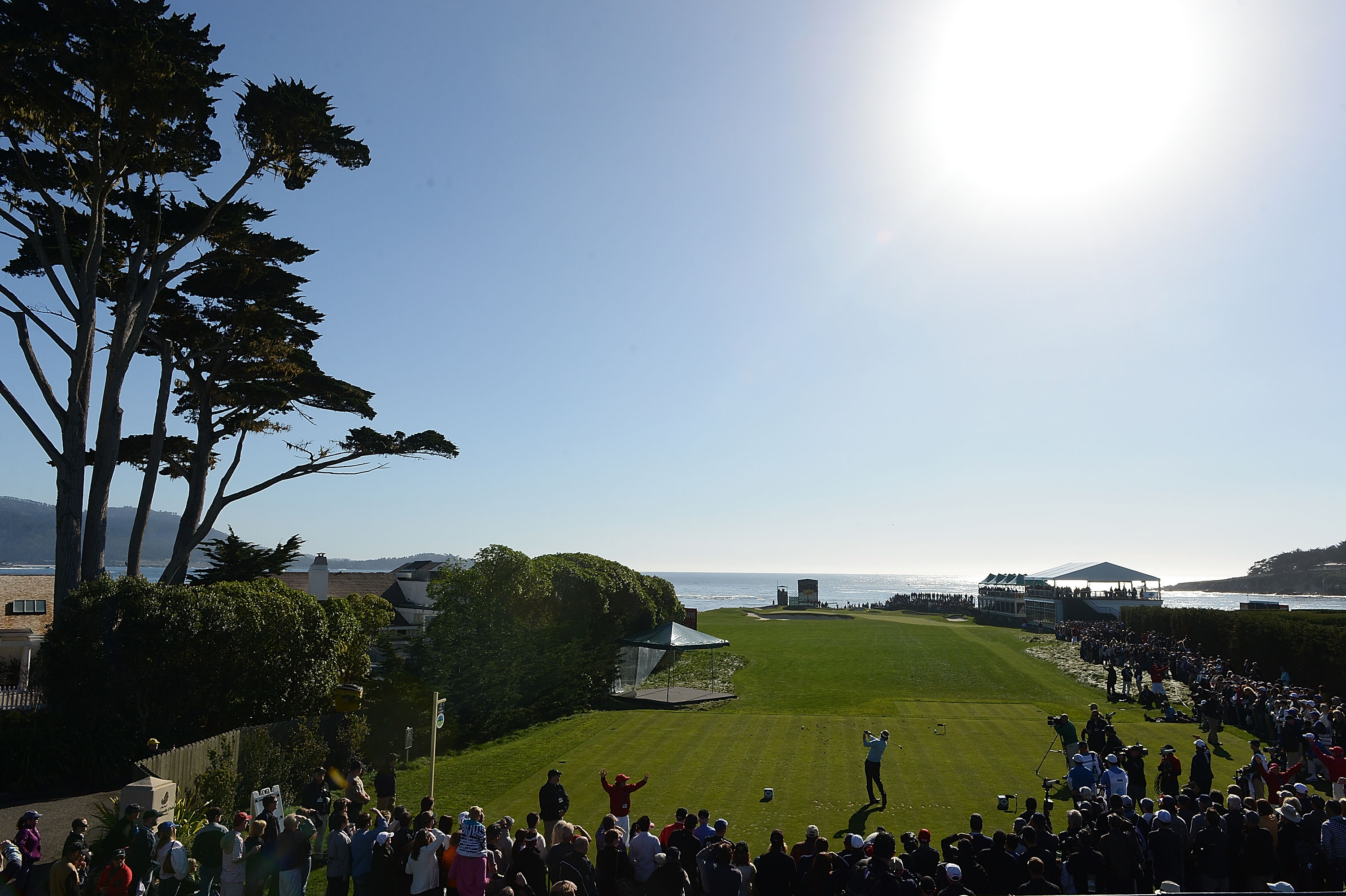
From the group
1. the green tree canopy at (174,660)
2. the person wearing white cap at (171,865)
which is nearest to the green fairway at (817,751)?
the green tree canopy at (174,660)

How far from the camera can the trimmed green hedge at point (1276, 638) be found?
1069 inches

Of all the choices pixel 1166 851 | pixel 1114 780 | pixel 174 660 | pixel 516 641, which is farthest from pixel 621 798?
pixel 516 641

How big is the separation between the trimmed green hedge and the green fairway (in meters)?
7.24

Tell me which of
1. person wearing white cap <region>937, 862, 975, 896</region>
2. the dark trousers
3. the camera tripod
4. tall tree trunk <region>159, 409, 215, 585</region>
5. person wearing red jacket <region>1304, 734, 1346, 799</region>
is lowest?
the camera tripod

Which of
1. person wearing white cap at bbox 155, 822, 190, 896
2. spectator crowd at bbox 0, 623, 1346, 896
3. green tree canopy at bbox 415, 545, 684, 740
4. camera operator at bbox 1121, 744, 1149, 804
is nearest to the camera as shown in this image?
spectator crowd at bbox 0, 623, 1346, 896

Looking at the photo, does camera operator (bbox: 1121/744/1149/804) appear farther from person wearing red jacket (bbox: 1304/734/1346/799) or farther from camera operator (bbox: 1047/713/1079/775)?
person wearing red jacket (bbox: 1304/734/1346/799)

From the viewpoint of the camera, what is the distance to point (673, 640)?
32531mm

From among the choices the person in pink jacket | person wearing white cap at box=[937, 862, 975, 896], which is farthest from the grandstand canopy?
person wearing white cap at box=[937, 862, 975, 896]

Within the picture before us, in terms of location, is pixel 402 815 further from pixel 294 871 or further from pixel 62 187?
pixel 62 187

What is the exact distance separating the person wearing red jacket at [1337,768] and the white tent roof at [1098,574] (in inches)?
2038

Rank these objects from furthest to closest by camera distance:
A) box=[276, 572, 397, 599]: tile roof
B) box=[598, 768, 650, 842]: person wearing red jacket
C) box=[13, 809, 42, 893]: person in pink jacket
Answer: box=[276, 572, 397, 599]: tile roof < box=[598, 768, 650, 842]: person wearing red jacket < box=[13, 809, 42, 893]: person in pink jacket

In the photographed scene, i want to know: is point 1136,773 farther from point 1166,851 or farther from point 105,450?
point 105,450

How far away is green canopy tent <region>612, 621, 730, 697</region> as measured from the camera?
1272 inches

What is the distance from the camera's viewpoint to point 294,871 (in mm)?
9688
